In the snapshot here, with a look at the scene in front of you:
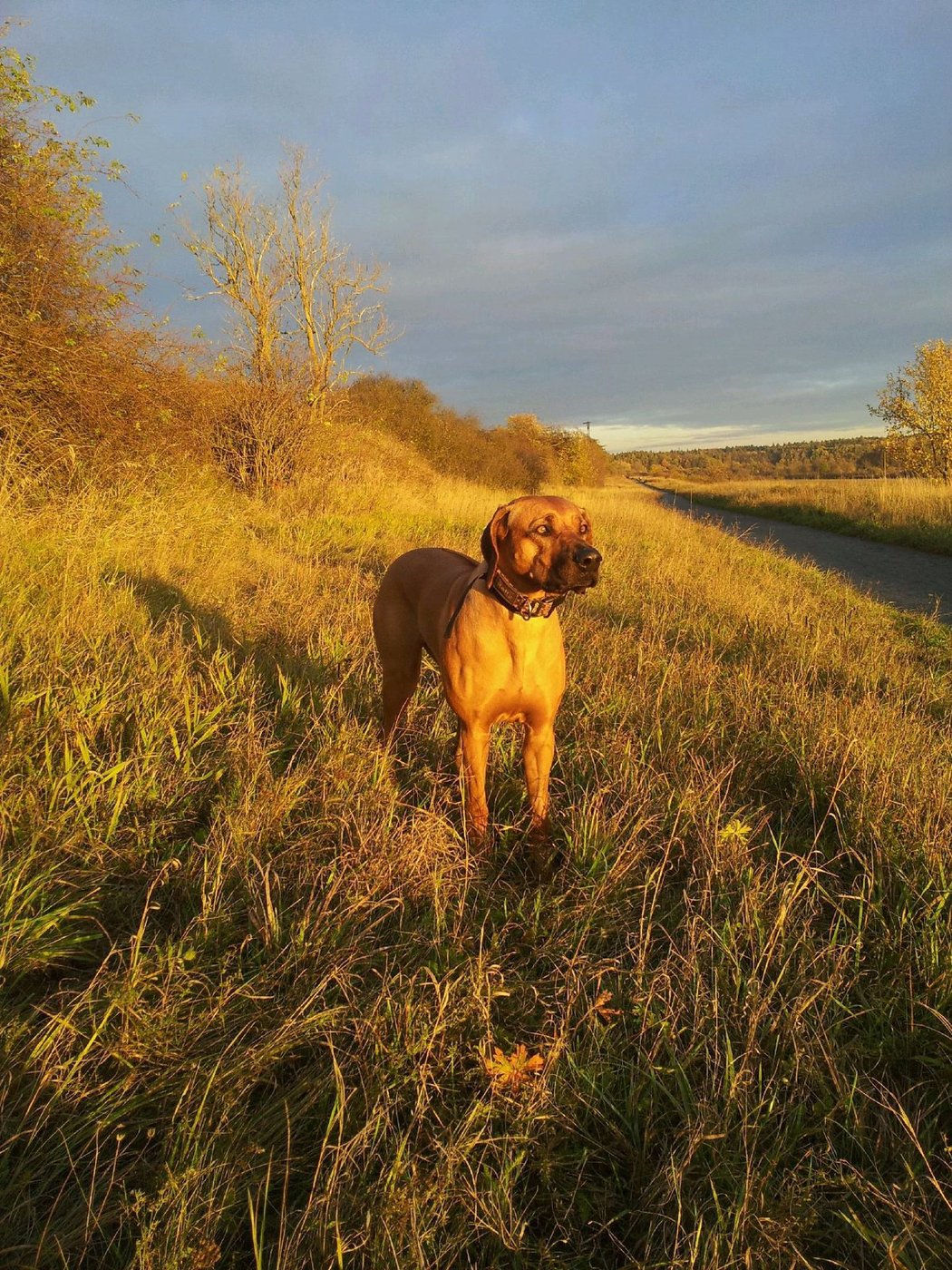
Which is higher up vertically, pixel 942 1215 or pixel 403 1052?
pixel 403 1052

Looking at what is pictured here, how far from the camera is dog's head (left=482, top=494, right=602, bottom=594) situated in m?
2.30

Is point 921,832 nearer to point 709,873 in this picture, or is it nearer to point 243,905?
point 709,873

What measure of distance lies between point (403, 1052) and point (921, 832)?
79.3 inches

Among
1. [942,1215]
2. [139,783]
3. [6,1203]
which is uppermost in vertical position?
[139,783]

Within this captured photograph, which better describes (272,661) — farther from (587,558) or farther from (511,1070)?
(511,1070)

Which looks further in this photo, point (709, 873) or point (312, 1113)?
point (709, 873)

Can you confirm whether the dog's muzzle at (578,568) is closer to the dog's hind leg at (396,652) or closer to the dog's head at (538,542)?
the dog's head at (538,542)

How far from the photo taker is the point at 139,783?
7.91 feet

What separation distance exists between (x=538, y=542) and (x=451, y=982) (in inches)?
59.0

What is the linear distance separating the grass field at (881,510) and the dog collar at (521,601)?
12415mm

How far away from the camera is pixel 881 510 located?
1518cm

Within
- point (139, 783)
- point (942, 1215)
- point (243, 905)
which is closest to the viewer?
point (942, 1215)

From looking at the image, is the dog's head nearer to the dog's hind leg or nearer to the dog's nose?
the dog's nose

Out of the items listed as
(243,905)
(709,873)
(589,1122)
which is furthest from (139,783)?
(709,873)
